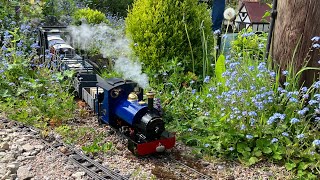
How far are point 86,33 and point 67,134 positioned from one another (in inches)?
158

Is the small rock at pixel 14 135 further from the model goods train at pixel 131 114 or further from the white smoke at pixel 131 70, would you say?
the white smoke at pixel 131 70

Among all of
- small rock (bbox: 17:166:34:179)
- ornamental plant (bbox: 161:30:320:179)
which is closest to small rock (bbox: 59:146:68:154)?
small rock (bbox: 17:166:34:179)

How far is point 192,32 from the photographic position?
18.9ft

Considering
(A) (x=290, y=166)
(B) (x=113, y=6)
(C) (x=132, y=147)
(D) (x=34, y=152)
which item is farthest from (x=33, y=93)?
(B) (x=113, y=6)

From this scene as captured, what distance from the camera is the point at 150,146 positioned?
12.7ft

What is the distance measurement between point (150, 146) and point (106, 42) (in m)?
4.27

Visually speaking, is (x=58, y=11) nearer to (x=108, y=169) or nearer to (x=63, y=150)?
(x=63, y=150)

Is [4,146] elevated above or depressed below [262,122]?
below

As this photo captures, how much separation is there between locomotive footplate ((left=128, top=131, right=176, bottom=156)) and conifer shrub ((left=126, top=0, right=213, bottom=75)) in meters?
1.89

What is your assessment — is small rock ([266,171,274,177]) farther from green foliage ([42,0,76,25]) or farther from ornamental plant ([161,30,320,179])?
green foliage ([42,0,76,25])

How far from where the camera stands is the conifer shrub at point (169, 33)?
5.64 meters

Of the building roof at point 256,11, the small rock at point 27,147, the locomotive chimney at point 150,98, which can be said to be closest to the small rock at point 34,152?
the small rock at point 27,147

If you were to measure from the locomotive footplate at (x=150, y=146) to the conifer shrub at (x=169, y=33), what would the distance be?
1.89 metres

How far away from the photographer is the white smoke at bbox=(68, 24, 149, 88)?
625cm
